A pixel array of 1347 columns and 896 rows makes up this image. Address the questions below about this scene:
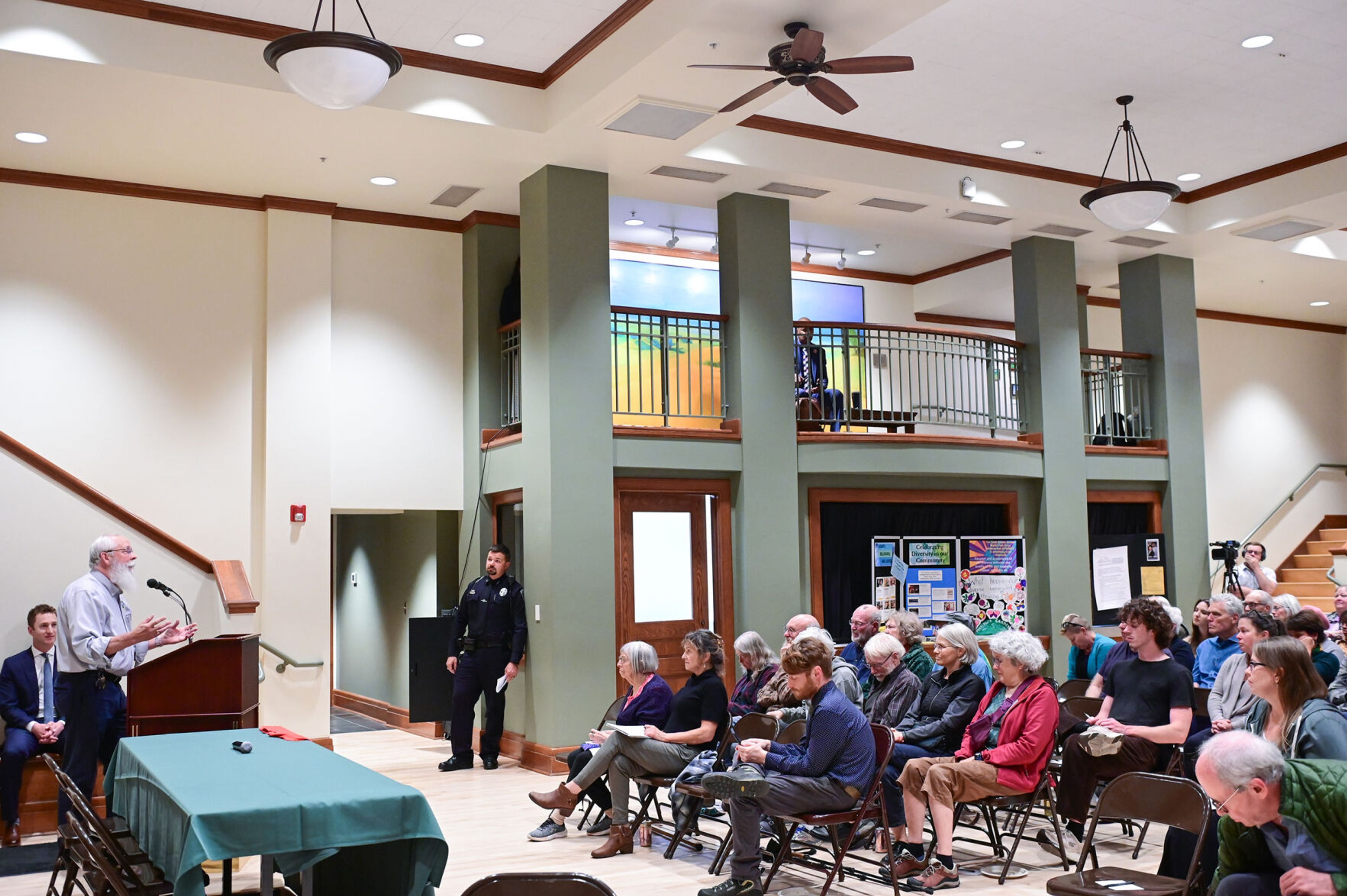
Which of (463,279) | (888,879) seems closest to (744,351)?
(463,279)

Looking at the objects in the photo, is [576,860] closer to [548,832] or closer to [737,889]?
[548,832]

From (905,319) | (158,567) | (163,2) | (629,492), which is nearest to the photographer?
(163,2)

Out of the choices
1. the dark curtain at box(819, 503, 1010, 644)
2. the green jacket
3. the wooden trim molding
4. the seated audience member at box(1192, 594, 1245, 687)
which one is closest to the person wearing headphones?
the wooden trim molding

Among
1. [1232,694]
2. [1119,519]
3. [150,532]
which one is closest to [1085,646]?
[1232,694]

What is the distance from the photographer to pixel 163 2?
7.08m

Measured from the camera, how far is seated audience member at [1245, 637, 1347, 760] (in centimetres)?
373

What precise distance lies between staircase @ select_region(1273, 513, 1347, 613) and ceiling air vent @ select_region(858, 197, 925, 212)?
252 inches

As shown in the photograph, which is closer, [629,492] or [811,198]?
[629,492]

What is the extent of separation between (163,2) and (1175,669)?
681cm

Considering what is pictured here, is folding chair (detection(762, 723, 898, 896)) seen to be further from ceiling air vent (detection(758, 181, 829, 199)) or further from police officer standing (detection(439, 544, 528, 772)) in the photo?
ceiling air vent (detection(758, 181, 829, 199))

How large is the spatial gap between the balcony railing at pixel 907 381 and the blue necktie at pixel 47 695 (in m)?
5.89

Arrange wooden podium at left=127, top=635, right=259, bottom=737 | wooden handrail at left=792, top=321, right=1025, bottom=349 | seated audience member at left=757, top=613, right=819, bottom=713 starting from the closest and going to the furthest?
wooden podium at left=127, top=635, right=259, bottom=737, seated audience member at left=757, top=613, right=819, bottom=713, wooden handrail at left=792, top=321, right=1025, bottom=349

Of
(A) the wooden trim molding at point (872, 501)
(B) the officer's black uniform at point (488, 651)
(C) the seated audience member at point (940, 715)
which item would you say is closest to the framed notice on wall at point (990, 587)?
(A) the wooden trim molding at point (872, 501)

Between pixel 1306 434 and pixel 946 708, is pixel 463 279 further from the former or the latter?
pixel 1306 434
